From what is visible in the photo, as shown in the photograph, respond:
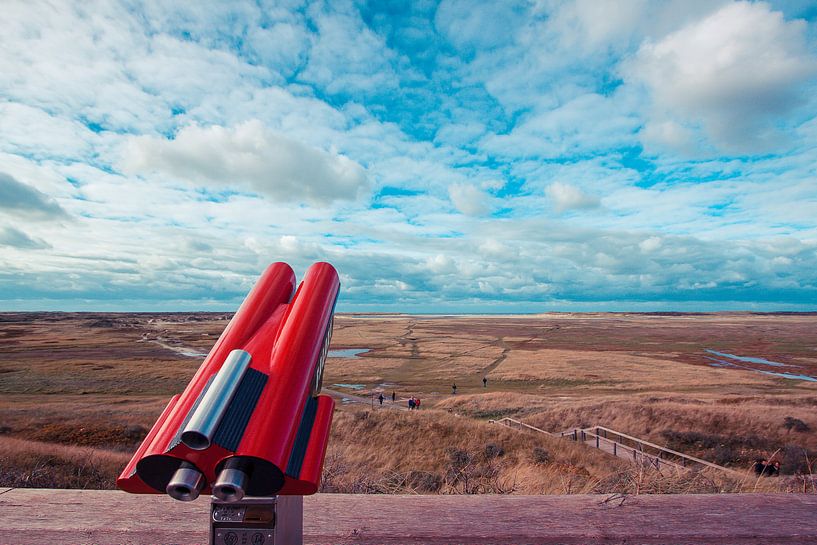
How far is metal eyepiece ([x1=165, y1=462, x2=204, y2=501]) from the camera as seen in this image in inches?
61.9

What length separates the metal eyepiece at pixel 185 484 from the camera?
5.16ft

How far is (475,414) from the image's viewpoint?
29.4 m

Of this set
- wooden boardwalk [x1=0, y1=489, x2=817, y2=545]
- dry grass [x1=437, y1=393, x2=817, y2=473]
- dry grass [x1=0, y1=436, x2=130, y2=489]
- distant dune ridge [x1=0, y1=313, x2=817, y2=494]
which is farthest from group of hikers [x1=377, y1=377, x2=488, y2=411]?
wooden boardwalk [x1=0, y1=489, x2=817, y2=545]

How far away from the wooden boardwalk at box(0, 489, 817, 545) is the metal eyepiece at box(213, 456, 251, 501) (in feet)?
3.43

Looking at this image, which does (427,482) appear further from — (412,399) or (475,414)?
(412,399)

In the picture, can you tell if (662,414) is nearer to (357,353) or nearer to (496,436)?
(496,436)

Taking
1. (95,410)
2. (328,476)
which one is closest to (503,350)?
(95,410)

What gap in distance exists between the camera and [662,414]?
22766mm

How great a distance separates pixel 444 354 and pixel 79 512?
7509cm

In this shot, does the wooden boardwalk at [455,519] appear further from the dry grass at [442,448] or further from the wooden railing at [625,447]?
the wooden railing at [625,447]

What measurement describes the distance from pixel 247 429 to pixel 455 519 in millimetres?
1512

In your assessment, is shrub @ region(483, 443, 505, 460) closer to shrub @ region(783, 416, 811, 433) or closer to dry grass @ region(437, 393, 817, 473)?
dry grass @ region(437, 393, 817, 473)

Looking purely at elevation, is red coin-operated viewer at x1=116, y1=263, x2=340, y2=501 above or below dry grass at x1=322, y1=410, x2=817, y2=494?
above

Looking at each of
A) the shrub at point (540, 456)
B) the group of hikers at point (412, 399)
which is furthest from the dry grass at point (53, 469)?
the group of hikers at point (412, 399)
